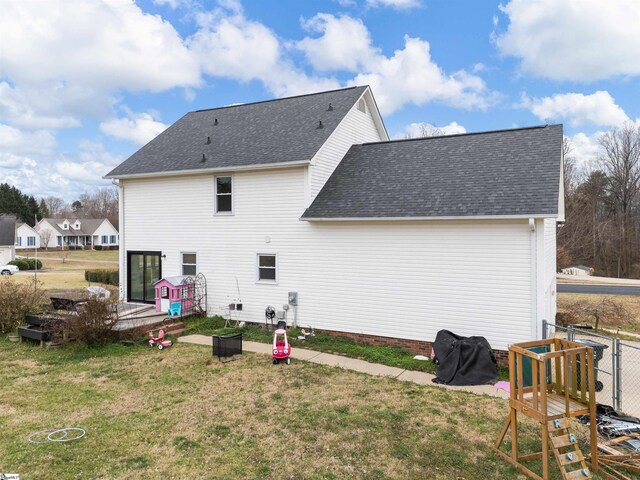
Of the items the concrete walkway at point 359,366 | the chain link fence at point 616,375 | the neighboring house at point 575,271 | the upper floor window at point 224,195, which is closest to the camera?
the chain link fence at point 616,375

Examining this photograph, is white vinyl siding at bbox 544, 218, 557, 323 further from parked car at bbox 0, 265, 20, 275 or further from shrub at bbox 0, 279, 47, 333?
parked car at bbox 0, 265, 20, 275

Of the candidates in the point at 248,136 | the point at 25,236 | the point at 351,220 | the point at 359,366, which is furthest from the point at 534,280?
the point at 25,236

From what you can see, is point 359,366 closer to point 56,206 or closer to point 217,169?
point 217,169

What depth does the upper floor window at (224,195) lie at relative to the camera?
1379 cm

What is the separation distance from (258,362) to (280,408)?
281cm

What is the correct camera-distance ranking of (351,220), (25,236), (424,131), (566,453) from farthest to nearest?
(25,236) < (424,131) < (351,220) < (566,453)

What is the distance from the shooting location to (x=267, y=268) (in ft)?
43.2

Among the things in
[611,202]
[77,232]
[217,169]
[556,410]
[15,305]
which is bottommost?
[556,410]

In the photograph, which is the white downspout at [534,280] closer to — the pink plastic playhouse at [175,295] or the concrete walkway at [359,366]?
the concrete walkway at [359,366]

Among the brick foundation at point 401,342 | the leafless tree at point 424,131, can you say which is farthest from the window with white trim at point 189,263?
the leafless tree at point 424,131

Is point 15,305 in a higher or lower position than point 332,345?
higher

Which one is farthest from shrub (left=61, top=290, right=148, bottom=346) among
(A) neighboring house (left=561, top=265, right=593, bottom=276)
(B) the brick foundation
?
(A) neighboring house (left=561, top=265, right=593, bottom=276)

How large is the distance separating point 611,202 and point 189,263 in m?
49.0

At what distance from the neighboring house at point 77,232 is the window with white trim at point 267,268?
223 feet
